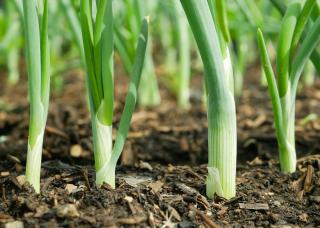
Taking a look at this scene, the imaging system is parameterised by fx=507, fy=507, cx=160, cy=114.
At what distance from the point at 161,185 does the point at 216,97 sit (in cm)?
23

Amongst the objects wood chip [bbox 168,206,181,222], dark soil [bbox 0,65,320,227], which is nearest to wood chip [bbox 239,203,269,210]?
dark soil [bbox 0,65,320,227]

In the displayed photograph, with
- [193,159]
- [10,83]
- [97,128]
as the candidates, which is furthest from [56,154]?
[10,83]

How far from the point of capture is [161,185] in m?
1.08

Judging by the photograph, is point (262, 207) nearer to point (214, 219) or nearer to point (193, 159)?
point (214, 219)

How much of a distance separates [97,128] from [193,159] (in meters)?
0.60

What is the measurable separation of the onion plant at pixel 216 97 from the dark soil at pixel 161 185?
0.05 m

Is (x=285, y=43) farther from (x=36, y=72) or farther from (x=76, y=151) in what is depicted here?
(x=76, y=151)

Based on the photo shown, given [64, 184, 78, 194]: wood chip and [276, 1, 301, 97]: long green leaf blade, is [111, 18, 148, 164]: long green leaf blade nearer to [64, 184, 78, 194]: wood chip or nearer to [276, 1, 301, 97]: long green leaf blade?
[64, 184, 78, 194]: wood chip

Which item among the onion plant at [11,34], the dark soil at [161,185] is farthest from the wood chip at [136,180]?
the onion plant at [11,34]

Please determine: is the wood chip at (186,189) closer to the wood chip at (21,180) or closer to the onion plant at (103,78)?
the onion plant at (103,78)

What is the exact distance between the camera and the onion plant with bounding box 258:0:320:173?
1072mm

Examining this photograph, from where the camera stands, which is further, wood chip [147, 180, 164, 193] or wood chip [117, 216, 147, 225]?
wood chip [147, 180, 164, 193]

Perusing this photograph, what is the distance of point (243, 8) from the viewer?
155 centimetres

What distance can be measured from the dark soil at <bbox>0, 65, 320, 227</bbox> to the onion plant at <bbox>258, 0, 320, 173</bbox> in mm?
121
